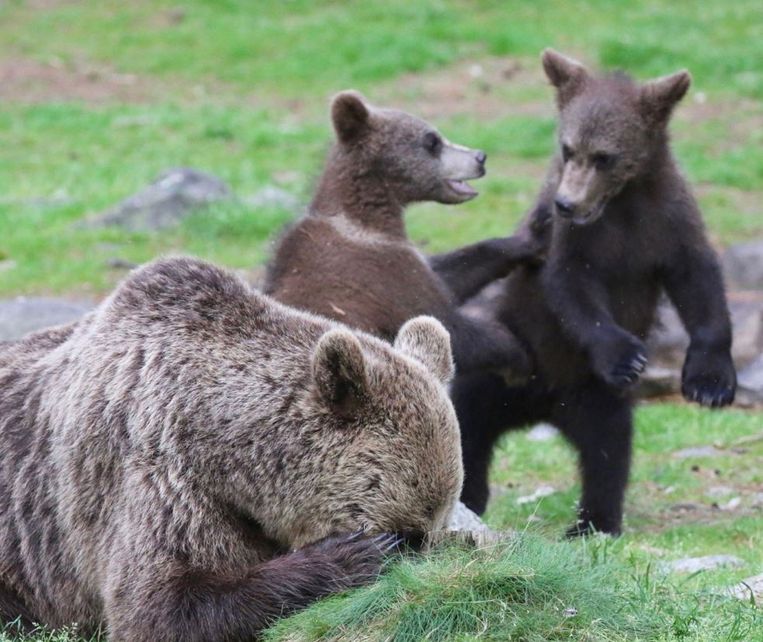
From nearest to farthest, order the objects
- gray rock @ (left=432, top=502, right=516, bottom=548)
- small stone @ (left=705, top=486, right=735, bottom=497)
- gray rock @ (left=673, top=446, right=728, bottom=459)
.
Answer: gray rock @ (left=432, top=502, right=516, bottom=548)
small stone @ (left=705, top=486, right=735, bottom=497)
gray rock @ (left=673, top=446, right=728, bottom=459)

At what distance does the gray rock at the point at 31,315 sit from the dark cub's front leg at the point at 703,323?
175 inches

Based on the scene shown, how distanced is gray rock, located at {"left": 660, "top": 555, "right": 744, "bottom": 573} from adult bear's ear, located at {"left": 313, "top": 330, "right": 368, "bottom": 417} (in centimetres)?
A: 218

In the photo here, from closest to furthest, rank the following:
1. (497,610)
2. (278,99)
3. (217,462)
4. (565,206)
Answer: (497,610)
(217,462)
(565,206)
(278,99)

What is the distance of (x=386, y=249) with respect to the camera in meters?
8.18

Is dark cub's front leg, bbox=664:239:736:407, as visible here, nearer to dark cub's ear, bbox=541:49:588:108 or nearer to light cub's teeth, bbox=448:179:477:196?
dark cub's ear, bbox=541:49:588:108

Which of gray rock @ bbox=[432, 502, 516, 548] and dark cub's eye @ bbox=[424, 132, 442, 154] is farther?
dark cub's eye @ bbox=[424, 132, 442, 154]

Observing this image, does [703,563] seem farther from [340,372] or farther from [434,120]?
[434,120]

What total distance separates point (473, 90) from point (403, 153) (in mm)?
13166

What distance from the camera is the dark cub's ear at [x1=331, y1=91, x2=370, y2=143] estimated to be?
8.55 m

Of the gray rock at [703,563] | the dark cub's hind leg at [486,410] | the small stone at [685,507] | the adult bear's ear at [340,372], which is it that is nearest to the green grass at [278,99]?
the dark cub's hind leg at [486,410]

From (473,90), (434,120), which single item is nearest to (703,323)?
(434,120)

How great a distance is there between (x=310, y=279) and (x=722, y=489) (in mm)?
3247

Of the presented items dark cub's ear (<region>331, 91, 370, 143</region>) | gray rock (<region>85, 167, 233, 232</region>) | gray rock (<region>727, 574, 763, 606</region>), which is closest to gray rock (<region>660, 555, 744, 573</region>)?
gray rock (<region>727, 574, 763, 606</region>)

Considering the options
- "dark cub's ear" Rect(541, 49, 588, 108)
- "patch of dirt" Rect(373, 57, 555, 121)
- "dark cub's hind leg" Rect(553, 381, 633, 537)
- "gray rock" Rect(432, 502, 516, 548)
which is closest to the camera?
"gray rock" Rect(432, 502, 516, 548)
